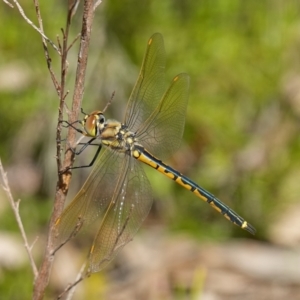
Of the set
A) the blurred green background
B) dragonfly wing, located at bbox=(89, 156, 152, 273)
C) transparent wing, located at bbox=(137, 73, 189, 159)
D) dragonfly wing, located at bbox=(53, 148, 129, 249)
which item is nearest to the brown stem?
dragonfly wing, located at bbox=(53, 148, 129, 249)

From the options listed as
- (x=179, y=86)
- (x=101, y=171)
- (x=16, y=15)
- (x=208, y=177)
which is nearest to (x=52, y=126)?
(x=16, y=15)

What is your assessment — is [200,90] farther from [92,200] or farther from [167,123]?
[92,200]

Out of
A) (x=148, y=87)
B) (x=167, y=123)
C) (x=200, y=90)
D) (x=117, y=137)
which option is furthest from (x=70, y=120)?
(x=200, y=90)

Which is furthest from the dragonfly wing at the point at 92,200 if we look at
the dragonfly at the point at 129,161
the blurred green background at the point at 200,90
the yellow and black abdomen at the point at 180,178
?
the blurred green background at the point at 200,90

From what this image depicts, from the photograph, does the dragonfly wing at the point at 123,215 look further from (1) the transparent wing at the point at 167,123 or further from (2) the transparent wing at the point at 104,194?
(1) the transparent wing at the point at 167,123

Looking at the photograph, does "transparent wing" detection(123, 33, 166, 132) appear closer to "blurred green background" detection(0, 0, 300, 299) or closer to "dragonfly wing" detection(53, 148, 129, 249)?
"dragonfly wing" detection(53, 148, 129, 249)
